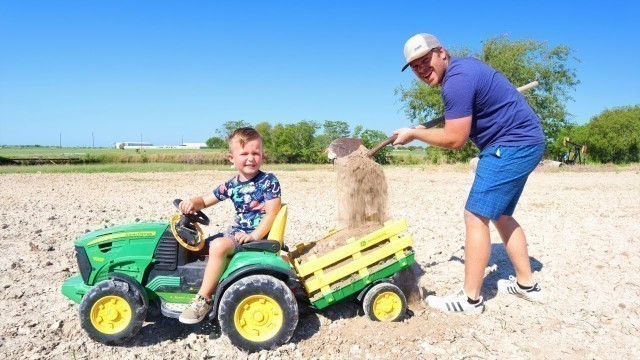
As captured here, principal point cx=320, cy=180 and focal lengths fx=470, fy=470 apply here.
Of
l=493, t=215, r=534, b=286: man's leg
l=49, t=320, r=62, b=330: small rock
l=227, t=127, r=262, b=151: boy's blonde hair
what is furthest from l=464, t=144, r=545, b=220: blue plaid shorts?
l=49, t=320, r=62, b=330: small rock

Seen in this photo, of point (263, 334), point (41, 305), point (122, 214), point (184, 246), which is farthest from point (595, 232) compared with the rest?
point (122, 214)

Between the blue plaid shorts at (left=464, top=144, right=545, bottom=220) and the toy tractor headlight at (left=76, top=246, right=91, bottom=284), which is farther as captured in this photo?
the blue plaid shorts at (left=464, top=144, right=545, bottom=220)

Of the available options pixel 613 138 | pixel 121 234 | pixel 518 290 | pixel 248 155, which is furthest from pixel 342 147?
pixel 613 138

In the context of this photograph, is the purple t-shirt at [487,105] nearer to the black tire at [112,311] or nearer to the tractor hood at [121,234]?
the tractor hood at [121,234]

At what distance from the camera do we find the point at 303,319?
396 cm

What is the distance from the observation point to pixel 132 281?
135 inches

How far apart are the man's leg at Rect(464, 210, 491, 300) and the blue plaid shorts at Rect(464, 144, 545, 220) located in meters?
0.10

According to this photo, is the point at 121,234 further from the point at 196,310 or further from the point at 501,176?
the point at 501,176

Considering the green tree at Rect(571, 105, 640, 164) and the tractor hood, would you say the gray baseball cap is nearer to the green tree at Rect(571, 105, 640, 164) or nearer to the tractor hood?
the tractor hood

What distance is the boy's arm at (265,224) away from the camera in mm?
3695

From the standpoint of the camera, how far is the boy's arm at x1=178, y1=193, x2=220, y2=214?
377cm

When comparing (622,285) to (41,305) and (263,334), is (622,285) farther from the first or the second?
(41,305)

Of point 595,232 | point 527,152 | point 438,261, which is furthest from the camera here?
point 595,232

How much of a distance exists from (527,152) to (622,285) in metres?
2.07
